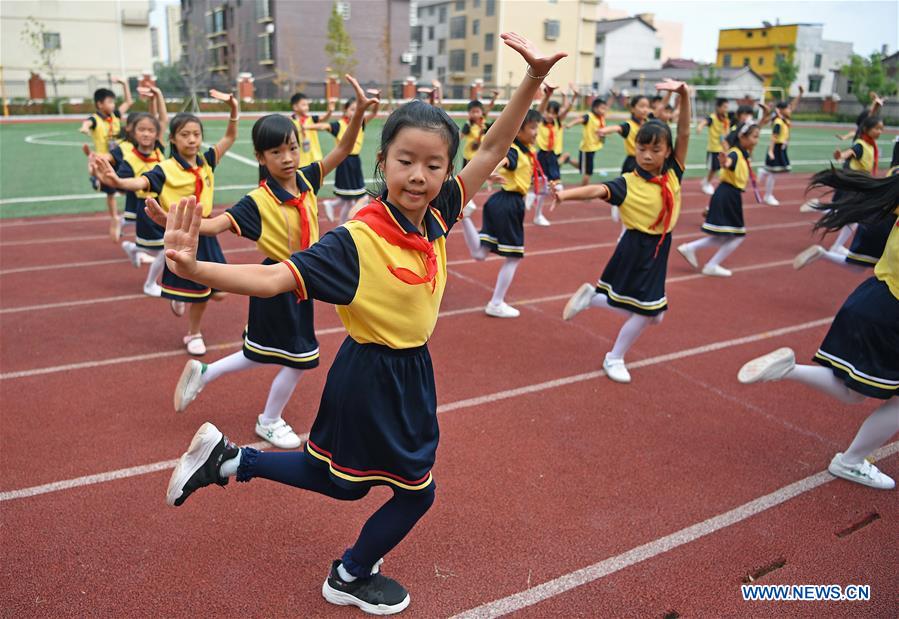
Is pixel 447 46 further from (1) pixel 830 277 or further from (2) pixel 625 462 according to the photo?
(2) pixel 625 462

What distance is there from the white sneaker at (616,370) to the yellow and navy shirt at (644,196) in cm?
99

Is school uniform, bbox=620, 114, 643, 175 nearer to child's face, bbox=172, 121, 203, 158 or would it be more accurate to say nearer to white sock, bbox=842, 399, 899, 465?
child's face, bbox=172, 121, 203, 158

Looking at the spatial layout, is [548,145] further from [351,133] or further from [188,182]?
[351,133]

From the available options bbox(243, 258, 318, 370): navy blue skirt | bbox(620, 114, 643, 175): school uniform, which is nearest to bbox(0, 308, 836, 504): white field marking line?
bbox(243, 258, 318, 370): navy blue skirt

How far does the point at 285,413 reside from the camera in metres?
4.41

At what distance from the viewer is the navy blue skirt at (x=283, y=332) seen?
3.77m

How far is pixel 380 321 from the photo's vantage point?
7.52ft

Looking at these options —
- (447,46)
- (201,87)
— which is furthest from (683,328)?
(447,46)

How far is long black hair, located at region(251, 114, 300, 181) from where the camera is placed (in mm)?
3643

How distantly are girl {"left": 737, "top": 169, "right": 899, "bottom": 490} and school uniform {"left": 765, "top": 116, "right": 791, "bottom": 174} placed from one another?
34.6 ft

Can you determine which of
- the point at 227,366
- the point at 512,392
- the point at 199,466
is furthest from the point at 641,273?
the point at 199,466

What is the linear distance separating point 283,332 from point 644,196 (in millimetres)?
2646

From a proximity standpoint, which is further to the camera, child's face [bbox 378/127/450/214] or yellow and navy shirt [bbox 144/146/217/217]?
yellow and navy shirt [bbox 144/146/217/217]

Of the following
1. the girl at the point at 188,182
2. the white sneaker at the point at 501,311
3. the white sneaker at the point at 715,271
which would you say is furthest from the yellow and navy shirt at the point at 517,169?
the white sneaker at the point at 715,271
